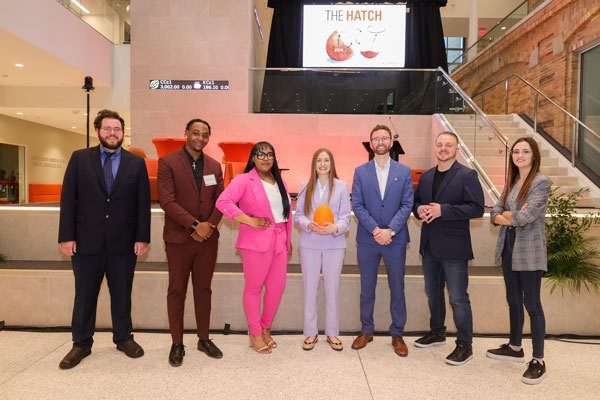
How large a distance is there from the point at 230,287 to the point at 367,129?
6850mm

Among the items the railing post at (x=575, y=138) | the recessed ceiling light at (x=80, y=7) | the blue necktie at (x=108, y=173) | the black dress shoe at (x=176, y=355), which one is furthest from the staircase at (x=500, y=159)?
the recessed ceiling light at (x=80, y=7)

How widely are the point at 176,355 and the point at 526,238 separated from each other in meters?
2.73

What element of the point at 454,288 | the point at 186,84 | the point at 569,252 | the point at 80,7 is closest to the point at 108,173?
the point at 454,288

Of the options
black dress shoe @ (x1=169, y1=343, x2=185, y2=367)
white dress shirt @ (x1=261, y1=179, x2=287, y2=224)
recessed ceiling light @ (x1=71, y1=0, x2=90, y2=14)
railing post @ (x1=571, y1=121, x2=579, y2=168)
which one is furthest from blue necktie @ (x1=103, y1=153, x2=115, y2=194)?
recessed ceiling light @ (x1=71, y1=0, x2=90, y2=14)

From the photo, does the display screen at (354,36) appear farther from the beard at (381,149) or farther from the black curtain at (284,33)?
the beard at (381,149)

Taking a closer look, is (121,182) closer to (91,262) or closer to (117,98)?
(91,262)

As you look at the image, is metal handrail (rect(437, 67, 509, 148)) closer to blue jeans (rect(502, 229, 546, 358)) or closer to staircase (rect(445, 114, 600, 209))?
staircase (rect(445, 114, 600, 209))

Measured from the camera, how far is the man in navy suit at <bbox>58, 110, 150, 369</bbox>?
3146 mm

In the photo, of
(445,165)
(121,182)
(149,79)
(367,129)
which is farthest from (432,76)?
(121,182)

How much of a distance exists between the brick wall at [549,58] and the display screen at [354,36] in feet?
10.1

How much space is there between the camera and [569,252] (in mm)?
3943

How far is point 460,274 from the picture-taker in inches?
129

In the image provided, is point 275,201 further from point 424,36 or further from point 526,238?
point 424,36

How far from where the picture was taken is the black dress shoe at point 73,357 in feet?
10.3
